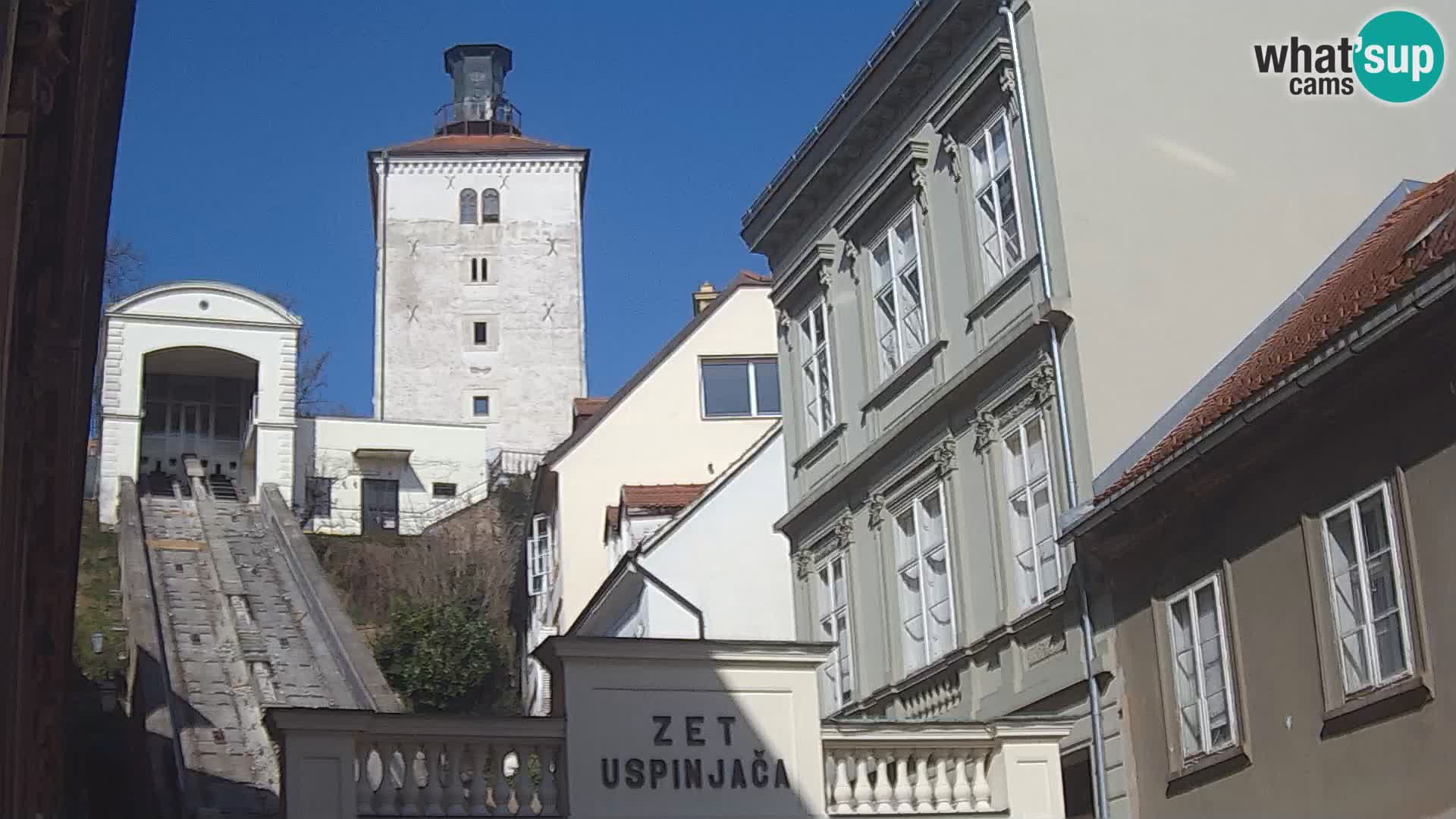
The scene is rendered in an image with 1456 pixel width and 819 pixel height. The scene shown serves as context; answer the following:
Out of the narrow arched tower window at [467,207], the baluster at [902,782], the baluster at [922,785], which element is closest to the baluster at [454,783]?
the baluster at [902,782]

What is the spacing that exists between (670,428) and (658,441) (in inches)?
13.7

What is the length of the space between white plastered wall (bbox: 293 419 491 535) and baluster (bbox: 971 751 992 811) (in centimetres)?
4077

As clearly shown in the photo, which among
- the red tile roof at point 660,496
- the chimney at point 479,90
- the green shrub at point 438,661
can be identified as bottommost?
the green shrub at point 438,661

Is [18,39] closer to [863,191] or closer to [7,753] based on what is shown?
[7,753]

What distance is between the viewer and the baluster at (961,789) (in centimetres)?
1530

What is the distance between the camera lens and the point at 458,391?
77062 millimetres

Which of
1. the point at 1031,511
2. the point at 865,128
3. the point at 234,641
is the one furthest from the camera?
the point at 234,641

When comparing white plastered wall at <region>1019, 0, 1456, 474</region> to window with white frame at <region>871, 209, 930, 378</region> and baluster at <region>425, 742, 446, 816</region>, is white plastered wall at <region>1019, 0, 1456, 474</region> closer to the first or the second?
window with white frame at <region>871, 209, 930, 378</region>

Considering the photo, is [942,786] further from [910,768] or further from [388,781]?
[388,781]

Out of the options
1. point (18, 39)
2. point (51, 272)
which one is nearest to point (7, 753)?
point (51, 272)

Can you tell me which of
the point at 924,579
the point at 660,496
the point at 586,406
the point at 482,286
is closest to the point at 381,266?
the point at 482,286

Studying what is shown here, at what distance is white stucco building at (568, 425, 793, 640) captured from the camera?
31.7 metres

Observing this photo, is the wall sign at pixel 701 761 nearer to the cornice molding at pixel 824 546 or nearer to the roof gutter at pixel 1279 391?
the roof gutter at pixel 1279 391

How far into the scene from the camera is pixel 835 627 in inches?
963
